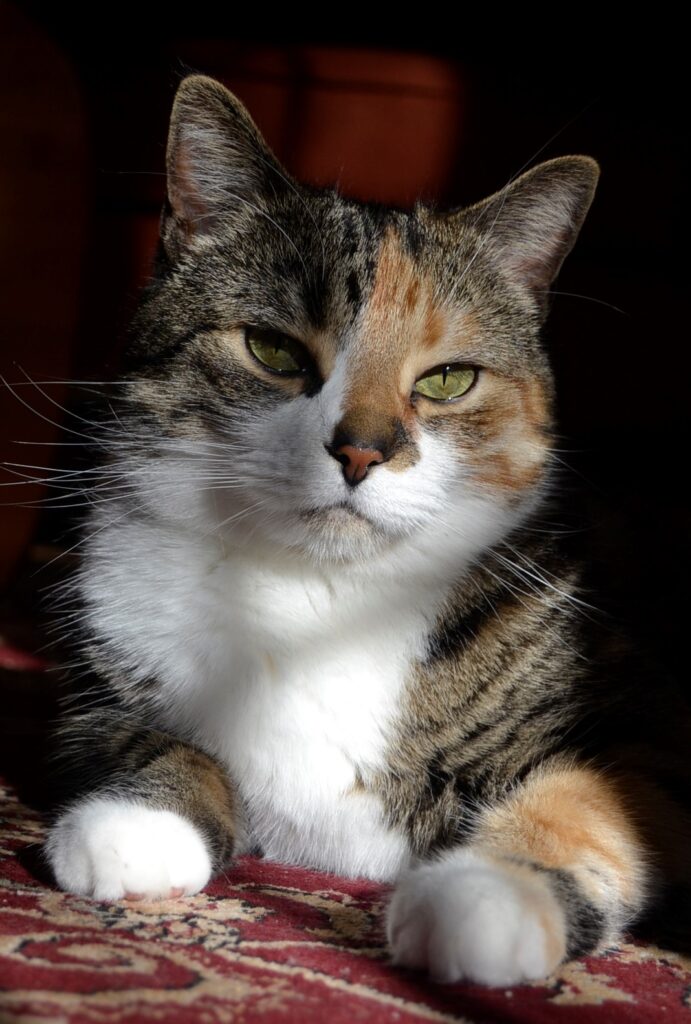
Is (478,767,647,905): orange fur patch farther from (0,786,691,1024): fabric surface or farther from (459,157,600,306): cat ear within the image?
(459,157,600,306): cat ear

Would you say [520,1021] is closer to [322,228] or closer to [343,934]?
[343,934]

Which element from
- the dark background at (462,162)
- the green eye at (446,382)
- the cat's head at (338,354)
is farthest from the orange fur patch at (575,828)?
the dark background at (462,162)

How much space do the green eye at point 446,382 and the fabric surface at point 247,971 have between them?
20.7 inches

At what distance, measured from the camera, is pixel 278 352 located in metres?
1.14

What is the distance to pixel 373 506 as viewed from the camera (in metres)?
1.04

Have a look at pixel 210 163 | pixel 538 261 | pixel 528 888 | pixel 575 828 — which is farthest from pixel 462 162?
pixel 528 888

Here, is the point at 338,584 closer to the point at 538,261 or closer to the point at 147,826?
the point at 147,826

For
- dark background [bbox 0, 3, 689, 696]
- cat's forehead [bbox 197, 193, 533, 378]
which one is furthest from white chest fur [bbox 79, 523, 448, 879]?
dark background [bbox 0, 3, 689, 696]

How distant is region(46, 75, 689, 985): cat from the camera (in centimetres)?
105

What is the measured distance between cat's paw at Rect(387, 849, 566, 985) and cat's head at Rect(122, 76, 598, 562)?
351 mm

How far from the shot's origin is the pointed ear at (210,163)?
3.92 ft

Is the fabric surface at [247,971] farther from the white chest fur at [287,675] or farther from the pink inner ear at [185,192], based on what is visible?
the pink inner ear at [185,192]

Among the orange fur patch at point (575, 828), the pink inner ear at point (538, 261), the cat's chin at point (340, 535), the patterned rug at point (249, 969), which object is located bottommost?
the patterned rug at point (249, 969)

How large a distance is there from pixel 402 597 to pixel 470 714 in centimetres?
14
